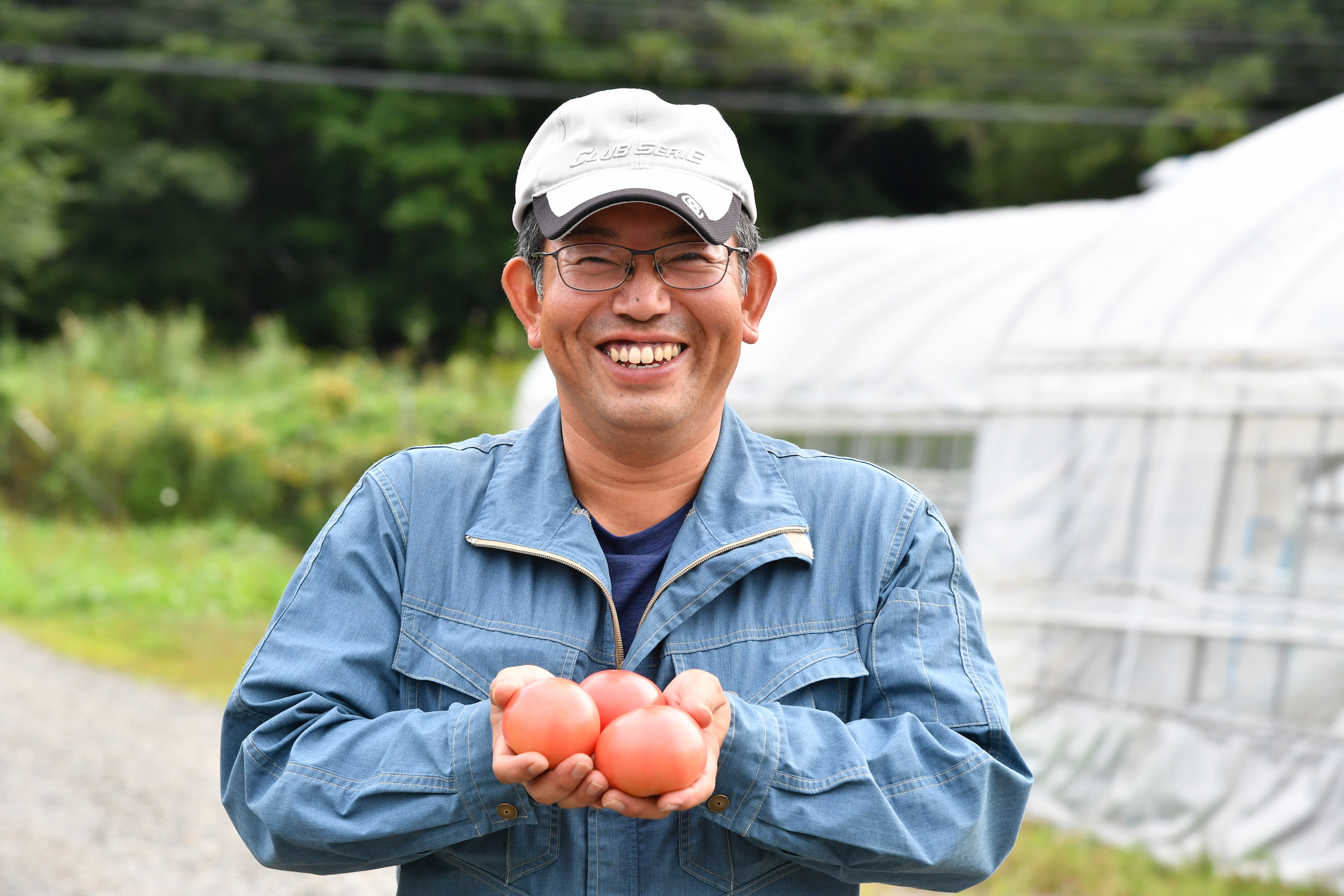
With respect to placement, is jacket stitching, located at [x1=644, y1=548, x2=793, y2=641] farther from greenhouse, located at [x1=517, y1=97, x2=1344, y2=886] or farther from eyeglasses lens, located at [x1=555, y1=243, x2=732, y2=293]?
greenhouse, located at [x1=517, y1=97, x2=1344, y2=886]

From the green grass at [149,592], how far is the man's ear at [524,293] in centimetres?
727

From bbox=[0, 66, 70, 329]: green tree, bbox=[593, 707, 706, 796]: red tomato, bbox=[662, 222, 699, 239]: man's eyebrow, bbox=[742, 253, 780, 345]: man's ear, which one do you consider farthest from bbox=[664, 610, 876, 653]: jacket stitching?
bbox=[0, 66, 70, 329]: green tree

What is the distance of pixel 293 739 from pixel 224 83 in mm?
26789

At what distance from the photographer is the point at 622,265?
1.80m

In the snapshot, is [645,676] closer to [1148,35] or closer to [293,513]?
[293,513]

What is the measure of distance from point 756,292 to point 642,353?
0.88 ft

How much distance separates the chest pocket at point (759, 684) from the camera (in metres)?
1.72

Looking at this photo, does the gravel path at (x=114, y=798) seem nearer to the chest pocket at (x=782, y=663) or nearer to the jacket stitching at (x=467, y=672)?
the jacket stitching at (x=467, y=672)

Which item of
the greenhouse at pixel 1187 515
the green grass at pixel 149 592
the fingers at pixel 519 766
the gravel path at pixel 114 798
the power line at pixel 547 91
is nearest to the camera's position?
the fingers at pixel 519 766

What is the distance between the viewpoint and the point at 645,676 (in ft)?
5.90

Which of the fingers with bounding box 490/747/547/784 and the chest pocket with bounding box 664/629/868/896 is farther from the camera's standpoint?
the chest pocket with bounding box 664/629/868/896

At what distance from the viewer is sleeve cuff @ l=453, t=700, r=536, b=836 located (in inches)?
63.4

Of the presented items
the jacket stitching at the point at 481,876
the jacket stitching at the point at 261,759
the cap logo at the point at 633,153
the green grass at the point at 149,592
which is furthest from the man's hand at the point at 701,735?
the green grass at the point at 149,592

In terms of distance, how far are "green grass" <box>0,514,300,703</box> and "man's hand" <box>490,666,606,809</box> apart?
7.51 metres
